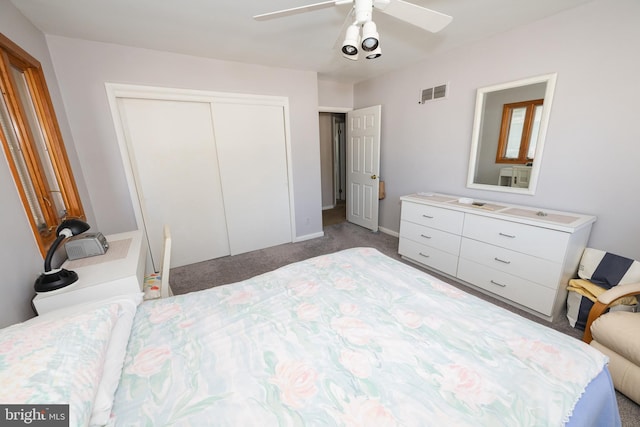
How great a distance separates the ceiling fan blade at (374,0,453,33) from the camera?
50.9 inches

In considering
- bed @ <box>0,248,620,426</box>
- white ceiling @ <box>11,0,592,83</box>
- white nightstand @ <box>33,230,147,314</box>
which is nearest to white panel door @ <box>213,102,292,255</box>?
white ceiling @ <box>11,0,592,83</box>

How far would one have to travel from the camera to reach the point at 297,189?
3498 mm

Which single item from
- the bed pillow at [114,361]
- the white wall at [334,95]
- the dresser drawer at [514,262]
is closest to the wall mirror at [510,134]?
the dresser drawer at [514,262]

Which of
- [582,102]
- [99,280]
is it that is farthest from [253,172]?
[582,102]

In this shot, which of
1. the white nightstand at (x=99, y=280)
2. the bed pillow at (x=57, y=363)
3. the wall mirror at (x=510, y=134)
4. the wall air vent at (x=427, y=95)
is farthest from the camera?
the wall air vent at (x=427, y=95)

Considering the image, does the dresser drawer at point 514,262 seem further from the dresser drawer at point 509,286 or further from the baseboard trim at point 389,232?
the baseboard trim at point 389,232

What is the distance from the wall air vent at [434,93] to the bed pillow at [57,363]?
3410mm

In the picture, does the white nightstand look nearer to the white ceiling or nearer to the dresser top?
the white ceiling

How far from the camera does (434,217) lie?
101 inches

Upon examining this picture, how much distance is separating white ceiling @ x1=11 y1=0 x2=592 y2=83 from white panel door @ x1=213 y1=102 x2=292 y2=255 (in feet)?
2.03

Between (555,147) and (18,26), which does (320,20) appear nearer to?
(18,26)

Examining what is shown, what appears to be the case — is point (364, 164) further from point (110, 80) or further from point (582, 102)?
point (110, 80)

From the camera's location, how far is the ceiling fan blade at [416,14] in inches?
50.9

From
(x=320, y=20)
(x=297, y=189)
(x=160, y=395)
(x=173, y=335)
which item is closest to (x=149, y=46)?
(x=320, y=20)
